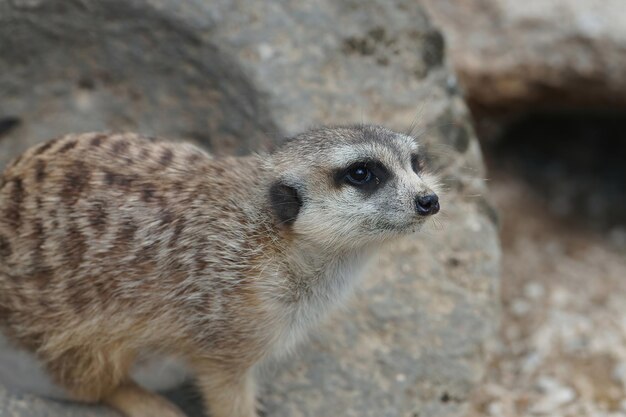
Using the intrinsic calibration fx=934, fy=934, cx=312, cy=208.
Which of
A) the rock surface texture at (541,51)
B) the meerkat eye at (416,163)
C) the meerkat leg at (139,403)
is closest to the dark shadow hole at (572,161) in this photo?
the rock surface texture at (541,51)

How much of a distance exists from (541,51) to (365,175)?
2.50m

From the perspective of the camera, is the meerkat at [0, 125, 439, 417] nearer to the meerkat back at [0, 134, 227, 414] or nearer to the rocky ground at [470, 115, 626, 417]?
the meerkat back at [0, 134, 227, 414]

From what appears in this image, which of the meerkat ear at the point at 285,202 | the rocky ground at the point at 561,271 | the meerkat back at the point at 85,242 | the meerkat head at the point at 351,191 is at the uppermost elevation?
the meerkat head at the point at 351,191

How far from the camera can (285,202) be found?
3.00m

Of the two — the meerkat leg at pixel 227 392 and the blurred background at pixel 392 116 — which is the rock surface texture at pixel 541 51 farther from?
the meerkat leg at pixel 227 392

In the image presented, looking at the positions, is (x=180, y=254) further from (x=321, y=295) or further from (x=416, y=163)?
(x=416, y=163)

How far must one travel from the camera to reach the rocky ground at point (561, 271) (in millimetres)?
4164

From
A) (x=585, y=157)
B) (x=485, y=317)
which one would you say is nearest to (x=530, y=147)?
(x=585, y=157)

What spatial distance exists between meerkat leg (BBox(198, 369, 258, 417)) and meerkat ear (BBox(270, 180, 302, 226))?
0.56m

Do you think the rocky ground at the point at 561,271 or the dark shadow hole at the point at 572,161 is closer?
the rocky ground at the point at 561,271

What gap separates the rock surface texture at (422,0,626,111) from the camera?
499 cm

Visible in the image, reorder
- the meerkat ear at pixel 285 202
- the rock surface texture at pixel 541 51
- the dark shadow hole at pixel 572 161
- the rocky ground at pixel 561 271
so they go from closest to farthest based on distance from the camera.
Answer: the meerkat ear at pixel 285 202 < the rocky ground at pixel 561 271 < the rock surface texture at pixel 541 51 < the dark shadow hole at pixel 572 161

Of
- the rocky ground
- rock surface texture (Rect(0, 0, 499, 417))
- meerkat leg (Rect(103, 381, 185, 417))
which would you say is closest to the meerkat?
meerkat leg (Rect(103, 381, 185, 417))

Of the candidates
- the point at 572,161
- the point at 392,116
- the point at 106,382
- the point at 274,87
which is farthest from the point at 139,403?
the point at 572,161
